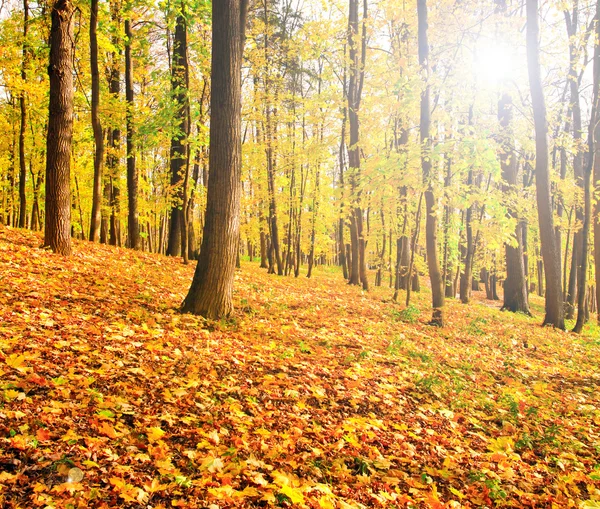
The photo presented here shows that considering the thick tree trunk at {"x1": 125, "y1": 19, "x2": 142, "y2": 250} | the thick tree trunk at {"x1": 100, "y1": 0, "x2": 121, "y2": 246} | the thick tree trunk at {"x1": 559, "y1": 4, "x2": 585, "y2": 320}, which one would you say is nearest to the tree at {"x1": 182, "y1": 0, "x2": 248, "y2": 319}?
the thick tree trunk at {"x1": 125, "y1": 19, "x2": 142, "y2": 250}

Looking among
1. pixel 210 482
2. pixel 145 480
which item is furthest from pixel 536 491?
pixel 145 480

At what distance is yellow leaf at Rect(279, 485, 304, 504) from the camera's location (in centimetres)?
265

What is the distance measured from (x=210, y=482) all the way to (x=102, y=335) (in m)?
3.08

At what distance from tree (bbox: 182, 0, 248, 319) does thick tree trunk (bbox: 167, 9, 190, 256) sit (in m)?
4.93

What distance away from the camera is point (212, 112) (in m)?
6.57

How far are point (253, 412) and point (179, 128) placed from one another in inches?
427

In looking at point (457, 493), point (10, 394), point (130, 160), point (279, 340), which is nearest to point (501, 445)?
point (457, 493)

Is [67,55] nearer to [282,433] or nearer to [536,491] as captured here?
[282,433]

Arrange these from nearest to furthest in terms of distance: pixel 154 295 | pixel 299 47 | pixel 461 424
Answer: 1. pixel 461 424
2. pixel 154 295
3. pixel 299 47

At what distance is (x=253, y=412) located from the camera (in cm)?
399

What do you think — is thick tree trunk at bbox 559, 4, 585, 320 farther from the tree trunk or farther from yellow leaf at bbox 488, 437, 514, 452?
yellow leaf at bbox 488, 437, 514, 452

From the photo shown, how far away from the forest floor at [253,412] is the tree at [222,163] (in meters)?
0.80

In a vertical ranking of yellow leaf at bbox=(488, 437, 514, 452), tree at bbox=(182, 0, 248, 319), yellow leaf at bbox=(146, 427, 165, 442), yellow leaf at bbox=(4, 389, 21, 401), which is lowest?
yellow leaf at bbox=(488, 437, 514, 452)

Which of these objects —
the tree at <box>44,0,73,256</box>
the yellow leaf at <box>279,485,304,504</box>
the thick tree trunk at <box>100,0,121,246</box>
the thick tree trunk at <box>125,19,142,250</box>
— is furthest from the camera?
the thick tree trunk at <box>100,0,121,246</box>
